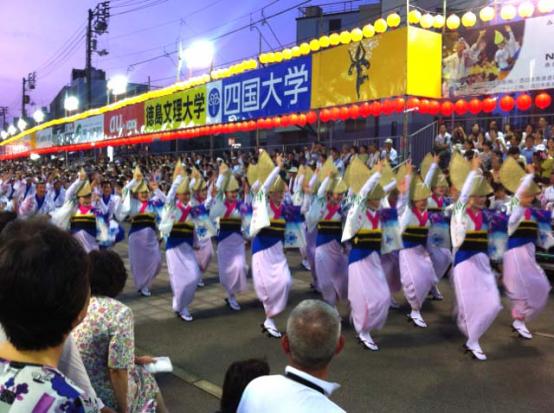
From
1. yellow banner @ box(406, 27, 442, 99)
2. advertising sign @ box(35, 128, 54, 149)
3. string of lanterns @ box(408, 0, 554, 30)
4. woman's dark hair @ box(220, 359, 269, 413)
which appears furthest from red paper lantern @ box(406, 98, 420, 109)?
advertising sign @ box(35, 128, 54, 149)

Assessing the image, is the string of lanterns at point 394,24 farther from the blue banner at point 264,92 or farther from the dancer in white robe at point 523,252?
the dancer in white robe at point 523,252

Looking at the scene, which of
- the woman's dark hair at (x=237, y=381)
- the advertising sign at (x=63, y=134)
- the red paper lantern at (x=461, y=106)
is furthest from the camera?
the advertising sign at (x=63, y=134)

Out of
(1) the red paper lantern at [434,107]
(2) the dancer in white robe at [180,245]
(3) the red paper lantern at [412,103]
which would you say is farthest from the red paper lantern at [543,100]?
(2) the dancer in white robe at [180,245]

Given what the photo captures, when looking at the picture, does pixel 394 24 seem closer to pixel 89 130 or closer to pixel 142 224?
pixel 142 224

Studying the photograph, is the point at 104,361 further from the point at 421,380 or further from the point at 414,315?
the point at 414,315

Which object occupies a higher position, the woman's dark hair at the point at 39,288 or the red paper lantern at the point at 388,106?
the red paper lantern at the point at 388,106

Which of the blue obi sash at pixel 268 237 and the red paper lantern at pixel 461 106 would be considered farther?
the red paper lantern at pixel 461 106

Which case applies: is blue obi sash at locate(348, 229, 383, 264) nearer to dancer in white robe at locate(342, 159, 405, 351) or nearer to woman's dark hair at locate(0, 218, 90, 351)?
dancer in white robe at locate(342, 159, 405, 351)

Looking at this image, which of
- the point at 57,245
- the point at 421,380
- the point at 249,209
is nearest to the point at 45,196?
the point at 249,209

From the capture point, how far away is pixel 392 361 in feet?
16.7

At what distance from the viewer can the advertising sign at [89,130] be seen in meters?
24.3

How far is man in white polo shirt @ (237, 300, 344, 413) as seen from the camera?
5.42 ft

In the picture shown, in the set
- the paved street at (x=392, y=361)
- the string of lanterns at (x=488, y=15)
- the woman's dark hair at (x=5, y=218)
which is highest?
the string of lanterns at (x=488, y=15)

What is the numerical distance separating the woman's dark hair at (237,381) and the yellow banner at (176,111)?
14324 millimetres
